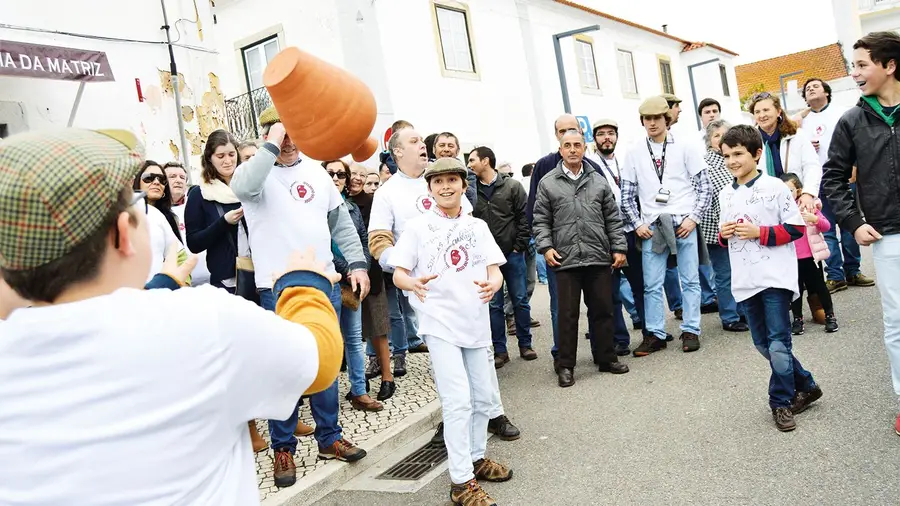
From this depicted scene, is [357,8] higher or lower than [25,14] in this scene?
higher

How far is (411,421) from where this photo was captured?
5.23 metres

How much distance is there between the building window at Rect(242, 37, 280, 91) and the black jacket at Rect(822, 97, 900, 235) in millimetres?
14710

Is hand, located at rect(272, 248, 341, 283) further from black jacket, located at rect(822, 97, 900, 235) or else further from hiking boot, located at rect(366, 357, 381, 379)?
hiking boot, located at rect(366, 357, 381, 379)

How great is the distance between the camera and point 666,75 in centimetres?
3009

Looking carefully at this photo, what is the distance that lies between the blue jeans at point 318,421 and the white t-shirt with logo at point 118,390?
2928 mm

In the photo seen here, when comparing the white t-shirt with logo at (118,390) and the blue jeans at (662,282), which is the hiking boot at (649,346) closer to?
the blue jeans at (662,282)

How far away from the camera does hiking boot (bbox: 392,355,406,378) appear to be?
673cm

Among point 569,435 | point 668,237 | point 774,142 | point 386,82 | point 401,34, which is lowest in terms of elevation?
point 569,435

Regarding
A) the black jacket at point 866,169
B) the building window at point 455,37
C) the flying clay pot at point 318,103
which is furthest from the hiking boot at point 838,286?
the building window at point 455,37

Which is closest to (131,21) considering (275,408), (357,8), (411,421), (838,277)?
(357,8)

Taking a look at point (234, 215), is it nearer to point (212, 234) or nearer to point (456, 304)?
point (212, 234)

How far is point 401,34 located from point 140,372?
16.0 meters

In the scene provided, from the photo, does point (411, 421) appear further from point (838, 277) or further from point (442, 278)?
point (838, 277)

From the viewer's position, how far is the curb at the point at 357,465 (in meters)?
4.13
